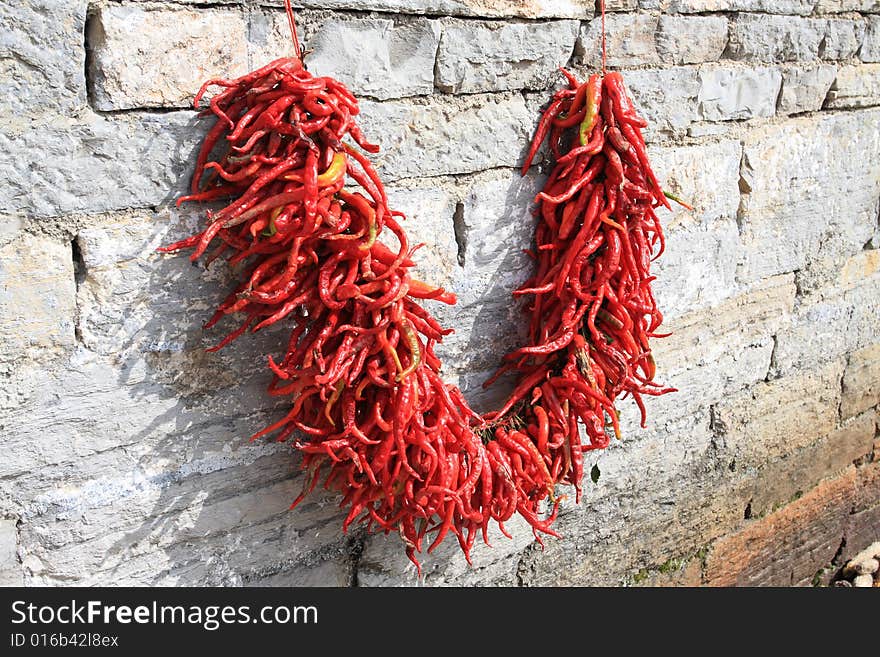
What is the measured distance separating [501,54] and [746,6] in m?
1.11

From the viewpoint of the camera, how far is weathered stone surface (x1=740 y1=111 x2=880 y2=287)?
124 inches

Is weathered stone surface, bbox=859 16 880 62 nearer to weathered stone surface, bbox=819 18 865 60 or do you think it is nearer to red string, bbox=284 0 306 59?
weathered stone surface, bbox=819 18 865 60

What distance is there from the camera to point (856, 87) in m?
3.41

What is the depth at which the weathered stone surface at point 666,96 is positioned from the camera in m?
2.63

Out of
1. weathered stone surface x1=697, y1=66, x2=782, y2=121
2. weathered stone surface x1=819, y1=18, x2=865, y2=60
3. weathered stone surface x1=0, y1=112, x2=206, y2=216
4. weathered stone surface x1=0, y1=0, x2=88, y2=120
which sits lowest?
weathered stone surface x1=0, y1=112, x2=206, y2=216

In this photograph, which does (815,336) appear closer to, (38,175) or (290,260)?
(290,260)

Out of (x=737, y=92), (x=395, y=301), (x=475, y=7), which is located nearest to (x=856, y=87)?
(x=737, y=92)

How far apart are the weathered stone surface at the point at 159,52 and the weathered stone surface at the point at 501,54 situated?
56 cm

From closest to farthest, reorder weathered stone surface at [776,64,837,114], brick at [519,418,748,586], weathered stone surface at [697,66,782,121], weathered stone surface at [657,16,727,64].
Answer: weathered stone surface at [657,16,727,64]
weathered stone surface at [697,66,782,121]
brick at [519,418,748,586]
weathered stone surface at [776,64,837,114]

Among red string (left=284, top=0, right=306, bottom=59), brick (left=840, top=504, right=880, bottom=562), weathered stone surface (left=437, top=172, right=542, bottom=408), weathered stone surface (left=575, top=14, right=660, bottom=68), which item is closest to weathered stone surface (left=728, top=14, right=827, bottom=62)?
weathered stone surface (left=575, top=14, right=660, bottom=68)

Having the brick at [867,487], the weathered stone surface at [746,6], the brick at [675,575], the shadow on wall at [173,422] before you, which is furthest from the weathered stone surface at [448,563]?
the brick at [867,487]

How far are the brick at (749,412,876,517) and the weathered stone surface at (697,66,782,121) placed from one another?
1.53m

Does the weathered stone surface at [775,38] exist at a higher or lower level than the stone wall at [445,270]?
higher

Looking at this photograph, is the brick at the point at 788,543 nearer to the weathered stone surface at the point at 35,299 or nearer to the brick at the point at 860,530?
the brick at the point at 860,530
